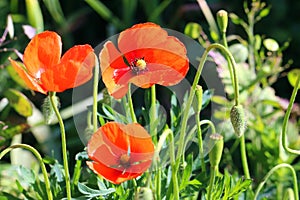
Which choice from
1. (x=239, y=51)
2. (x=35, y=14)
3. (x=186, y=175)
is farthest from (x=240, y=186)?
(x=35, y=14)

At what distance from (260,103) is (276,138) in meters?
0.16

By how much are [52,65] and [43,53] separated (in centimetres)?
2

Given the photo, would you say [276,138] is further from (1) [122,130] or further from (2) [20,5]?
(2) [20,5]

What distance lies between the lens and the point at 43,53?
932mm

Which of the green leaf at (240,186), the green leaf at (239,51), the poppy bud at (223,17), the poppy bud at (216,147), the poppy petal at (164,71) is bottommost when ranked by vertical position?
the green leaf at (240,186)

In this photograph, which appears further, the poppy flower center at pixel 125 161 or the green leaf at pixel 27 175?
the green leaf at pixel 27 175

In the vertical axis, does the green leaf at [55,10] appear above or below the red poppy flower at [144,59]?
below

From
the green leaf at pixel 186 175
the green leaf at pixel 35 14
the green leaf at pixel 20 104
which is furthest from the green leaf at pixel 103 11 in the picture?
the green leaf at pixel 186 175

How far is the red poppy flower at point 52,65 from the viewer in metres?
0.88

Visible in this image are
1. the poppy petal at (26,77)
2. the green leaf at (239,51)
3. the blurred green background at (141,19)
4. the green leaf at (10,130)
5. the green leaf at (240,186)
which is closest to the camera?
the poppy petal at (26,77)

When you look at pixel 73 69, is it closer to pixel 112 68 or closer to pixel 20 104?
pixel 112 68

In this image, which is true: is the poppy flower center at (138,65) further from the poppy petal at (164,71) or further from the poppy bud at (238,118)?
the poppy bud at (238,118)

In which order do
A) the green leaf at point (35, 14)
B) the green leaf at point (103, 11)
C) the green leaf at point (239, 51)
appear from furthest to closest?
the green leaf at point (103, 11), the green leaf at point (35, 14), the green leaf at point (239, 51)

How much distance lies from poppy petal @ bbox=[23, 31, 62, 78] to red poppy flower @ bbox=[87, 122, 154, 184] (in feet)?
0.41
